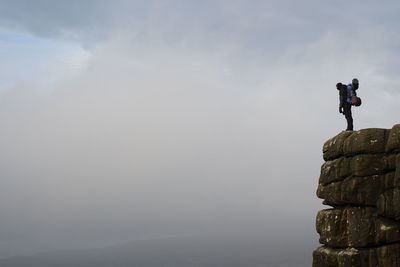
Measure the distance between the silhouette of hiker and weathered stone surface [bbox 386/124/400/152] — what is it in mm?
6520

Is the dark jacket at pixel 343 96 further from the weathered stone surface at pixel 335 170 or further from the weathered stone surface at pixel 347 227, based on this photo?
the weathered stone surface at pixel 347 227

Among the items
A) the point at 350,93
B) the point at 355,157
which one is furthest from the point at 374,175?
the point at 350,93

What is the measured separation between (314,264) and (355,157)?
1028 cm

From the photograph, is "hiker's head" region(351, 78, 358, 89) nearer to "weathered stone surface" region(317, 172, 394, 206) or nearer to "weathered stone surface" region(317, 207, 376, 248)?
"weathered stone surface" region(317, 172, 394, 206)

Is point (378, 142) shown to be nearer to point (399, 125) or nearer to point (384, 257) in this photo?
point (399, 125)

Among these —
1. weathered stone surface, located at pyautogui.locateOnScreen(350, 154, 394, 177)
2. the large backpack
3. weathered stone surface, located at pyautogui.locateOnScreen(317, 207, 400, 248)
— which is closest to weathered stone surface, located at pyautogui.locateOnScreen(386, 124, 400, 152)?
weathered stone surface, located at pyautogui.locateOnScreen(350, 154, 394, 177)

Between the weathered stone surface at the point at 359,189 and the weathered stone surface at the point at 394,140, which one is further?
the weathered stone surface at the point at 359,189

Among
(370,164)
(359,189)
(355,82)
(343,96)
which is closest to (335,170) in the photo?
(359,189)

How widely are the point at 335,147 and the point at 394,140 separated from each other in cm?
522

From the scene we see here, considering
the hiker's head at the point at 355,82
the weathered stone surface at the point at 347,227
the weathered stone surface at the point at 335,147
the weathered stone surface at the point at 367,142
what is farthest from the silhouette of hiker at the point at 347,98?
the weathered stone surface at the point at 347,227

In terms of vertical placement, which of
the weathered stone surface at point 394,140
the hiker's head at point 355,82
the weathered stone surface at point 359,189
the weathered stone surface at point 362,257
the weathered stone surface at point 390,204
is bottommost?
the weathered stone surface at point 362,257

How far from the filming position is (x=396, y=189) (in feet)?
94.9

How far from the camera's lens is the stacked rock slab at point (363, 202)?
29.4 metres

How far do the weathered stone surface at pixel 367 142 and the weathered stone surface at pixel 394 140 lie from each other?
54 centimetres
